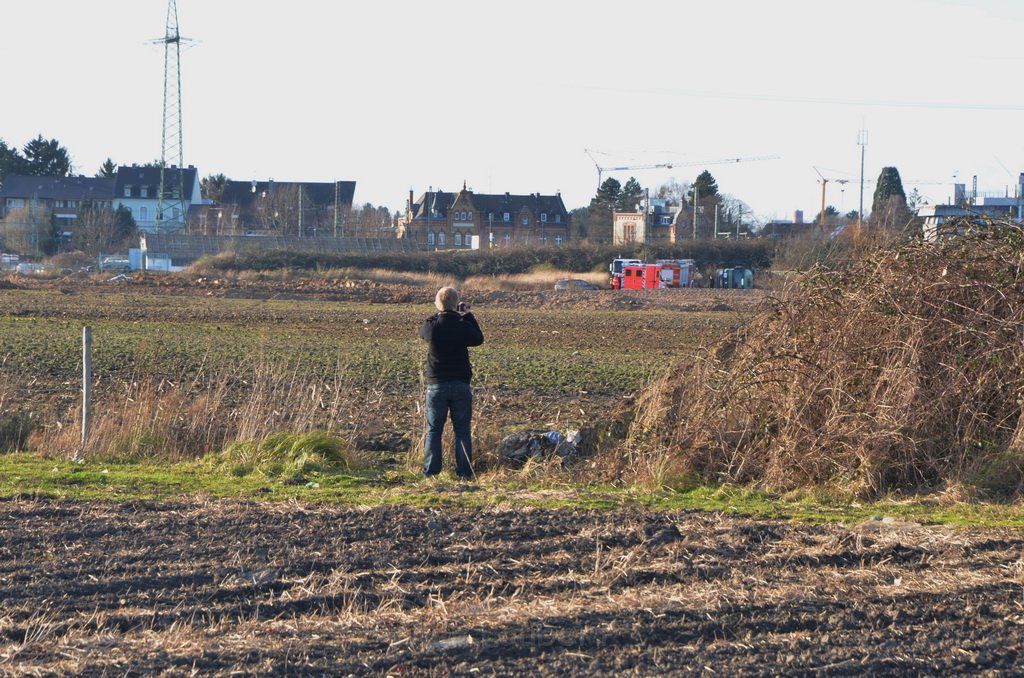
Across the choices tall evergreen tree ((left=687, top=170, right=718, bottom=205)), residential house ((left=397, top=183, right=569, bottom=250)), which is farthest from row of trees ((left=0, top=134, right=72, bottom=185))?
tall evergreen tree ((left=687, top=170, right=718, bottom=205))

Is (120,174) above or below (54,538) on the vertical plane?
above

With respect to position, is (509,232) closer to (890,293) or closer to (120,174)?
(120,174)

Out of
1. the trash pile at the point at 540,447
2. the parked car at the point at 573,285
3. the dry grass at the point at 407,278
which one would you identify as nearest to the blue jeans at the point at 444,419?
the trash pile at the point at 540,447

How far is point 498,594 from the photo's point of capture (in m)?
6.04

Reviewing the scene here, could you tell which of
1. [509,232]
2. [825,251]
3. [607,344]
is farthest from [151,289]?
[509,232]

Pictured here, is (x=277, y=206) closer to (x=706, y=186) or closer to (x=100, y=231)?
(x=100, y=231)

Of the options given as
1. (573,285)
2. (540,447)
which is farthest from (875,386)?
(573,285)

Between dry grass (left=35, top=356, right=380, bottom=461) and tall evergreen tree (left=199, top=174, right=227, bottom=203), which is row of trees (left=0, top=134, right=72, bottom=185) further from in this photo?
dry grass (left=35, top=356, right=380, bottom=461)

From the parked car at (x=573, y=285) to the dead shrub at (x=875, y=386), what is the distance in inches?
2056

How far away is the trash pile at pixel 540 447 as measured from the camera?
11.0m

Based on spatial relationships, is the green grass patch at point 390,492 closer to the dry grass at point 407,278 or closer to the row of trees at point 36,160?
the dry grass at point 407,278

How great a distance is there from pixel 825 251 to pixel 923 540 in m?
5.54

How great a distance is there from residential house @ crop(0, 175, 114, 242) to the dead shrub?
11048 centimetres

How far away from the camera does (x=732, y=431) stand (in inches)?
394
